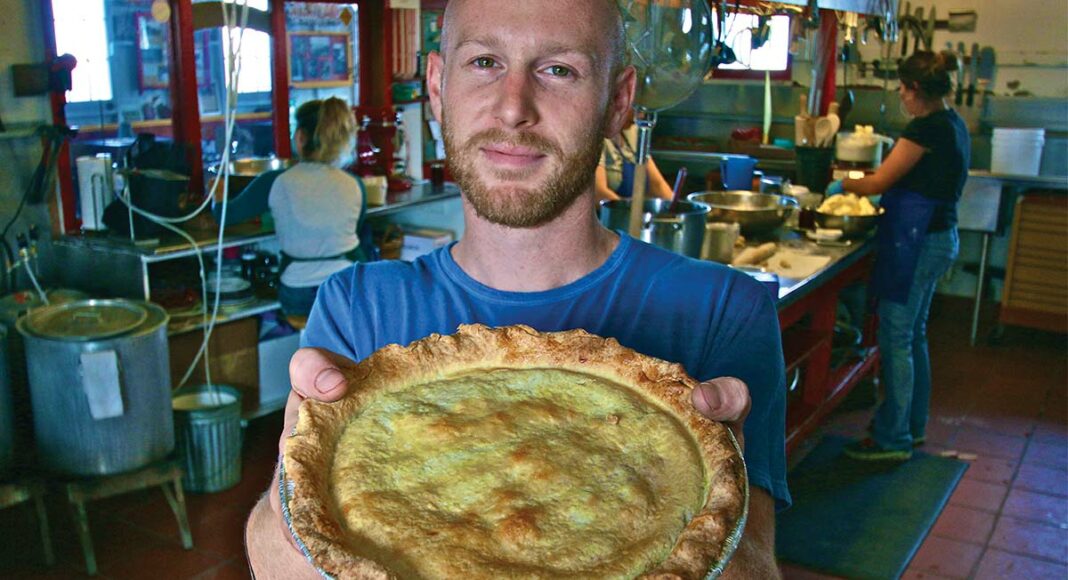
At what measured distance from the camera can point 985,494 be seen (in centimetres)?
463

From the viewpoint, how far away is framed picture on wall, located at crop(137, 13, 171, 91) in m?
5.24

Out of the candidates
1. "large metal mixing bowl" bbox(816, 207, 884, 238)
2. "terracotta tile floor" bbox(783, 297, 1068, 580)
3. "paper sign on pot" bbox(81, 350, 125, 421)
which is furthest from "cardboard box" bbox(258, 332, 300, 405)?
"large metal mixing bowl" bbox(816, 207, 884, 238)

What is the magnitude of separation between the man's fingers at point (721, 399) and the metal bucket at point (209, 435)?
365 cm

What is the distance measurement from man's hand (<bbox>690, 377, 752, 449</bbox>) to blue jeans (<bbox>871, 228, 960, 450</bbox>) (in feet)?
13.4

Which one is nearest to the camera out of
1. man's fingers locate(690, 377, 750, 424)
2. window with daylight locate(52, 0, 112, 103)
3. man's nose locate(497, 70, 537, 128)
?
man's fingers locate(690, 377, 750, 424)

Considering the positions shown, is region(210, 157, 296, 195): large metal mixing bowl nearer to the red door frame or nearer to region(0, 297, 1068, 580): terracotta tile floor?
the red door frame

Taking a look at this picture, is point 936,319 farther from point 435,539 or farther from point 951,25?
point 435,539

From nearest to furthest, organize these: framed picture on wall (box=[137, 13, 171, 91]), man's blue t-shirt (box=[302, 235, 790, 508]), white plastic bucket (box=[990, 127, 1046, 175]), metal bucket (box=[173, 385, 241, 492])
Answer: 1. man's blue t-shirt (box=[302, 235, 790, 508])
2. metal bucket (box=[173, 385, 241, 492])
3. framed picture on wall (box=[137, 13, 171, 91])
4. white plastic bucket (box=[990, 127, 1046, 175])

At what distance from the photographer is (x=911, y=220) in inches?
190

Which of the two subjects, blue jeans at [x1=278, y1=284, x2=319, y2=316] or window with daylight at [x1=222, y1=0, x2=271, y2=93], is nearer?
blue jeans at [x1=278, y1=284, x2=319, y2=316]

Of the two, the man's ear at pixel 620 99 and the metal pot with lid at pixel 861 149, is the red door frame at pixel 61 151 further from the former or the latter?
the metal pot with lid at pixel 861 149

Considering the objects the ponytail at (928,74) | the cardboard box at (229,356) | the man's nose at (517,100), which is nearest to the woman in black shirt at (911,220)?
the ponytail at (928,74)

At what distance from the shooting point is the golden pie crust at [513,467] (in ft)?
3.17

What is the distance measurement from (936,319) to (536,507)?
7.65 m
